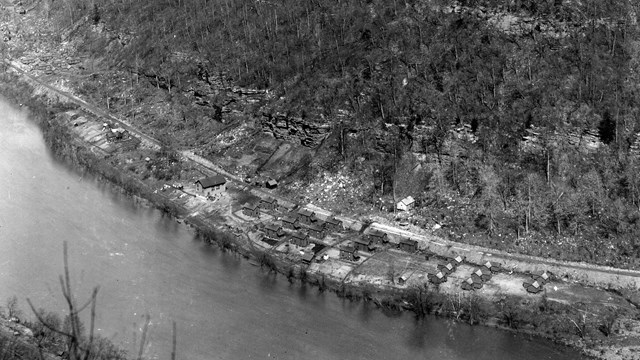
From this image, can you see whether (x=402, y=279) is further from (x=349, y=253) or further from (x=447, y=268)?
(x=349, y=253)

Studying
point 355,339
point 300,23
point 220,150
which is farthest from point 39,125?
point 355,339

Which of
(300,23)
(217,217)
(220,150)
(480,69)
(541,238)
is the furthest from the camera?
(300,23)

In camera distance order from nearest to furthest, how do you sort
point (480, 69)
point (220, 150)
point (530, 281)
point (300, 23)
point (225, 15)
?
point (530, 281), point (480, 69), point (220, 150), point (300, 23), point (225, 15)

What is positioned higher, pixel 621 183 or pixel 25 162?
pixel 621 183

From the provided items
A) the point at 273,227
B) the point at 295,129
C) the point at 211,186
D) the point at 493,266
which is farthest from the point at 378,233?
the point at 295,129

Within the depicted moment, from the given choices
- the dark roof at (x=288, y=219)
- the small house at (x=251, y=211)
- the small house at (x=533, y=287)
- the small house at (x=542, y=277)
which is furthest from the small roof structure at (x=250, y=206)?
the small house at (x=542, y=277)

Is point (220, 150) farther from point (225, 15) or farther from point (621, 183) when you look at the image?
point (621, 183)
